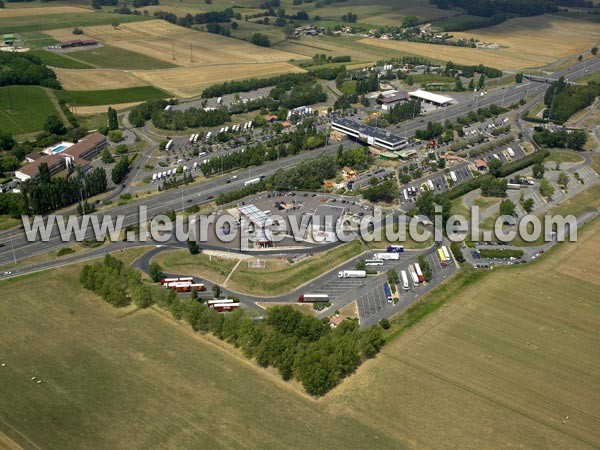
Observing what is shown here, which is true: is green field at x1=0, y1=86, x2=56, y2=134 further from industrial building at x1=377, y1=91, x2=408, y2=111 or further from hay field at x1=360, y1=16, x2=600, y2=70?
hay field at x1=360, y1=16, x2=600, y2=70

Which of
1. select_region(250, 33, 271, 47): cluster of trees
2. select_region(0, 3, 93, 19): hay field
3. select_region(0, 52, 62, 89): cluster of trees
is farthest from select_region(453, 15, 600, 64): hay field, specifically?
select_region(0, 3, 93, 19): hay field

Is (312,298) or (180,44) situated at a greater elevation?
(180,44)

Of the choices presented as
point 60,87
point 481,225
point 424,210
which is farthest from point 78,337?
point 60,87

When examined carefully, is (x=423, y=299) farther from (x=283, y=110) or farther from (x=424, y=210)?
(x=283, y=110)

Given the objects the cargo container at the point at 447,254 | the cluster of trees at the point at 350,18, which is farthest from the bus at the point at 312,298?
the cluster of trees at the point at 350,18

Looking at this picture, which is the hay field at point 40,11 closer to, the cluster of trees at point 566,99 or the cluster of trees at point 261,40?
the cluster of trees at point 261,40

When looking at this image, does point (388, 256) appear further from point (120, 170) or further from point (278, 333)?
point (120, 170)

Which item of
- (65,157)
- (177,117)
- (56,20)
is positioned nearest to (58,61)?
(177,117)
